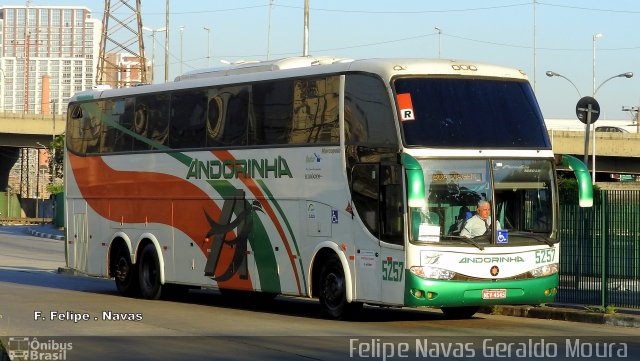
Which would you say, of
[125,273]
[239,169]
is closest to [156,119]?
[239,169]

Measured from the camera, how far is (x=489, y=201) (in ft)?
56.1

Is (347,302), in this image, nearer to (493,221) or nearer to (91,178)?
(493,221)

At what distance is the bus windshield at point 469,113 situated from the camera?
55.9 ft

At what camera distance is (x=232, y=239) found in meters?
20.9

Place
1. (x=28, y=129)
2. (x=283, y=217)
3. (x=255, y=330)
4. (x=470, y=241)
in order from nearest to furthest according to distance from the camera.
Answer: (x=255, y=330)
(x=470, y=241)
(x=283, y=217)
(x=28, y=129)

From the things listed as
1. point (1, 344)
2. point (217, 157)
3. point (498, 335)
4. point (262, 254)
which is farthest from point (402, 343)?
point (217, 157)

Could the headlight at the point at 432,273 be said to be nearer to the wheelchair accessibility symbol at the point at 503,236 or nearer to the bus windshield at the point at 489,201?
the bus windshield at the point at 489,201

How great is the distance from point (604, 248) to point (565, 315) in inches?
54.0

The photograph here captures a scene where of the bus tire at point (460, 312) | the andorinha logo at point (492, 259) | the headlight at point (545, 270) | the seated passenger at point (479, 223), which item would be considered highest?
the seated passenger at point (479, 223)

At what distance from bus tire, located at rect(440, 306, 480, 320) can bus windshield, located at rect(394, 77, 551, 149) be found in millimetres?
2985

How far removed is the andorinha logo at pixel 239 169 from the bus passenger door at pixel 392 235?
8.33 ft

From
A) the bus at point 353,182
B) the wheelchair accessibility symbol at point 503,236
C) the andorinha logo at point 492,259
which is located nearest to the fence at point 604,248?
the bus at point 353,182

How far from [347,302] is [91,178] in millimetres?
8822

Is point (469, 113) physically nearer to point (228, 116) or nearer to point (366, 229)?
point (366, 229)
